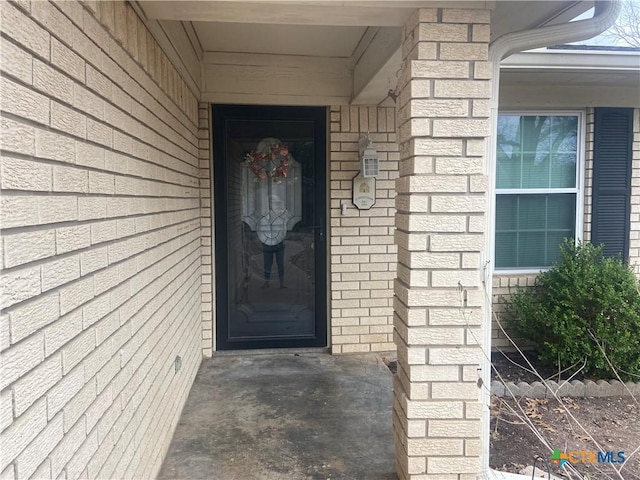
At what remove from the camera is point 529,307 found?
12.5 feet

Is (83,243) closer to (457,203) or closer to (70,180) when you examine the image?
(70,180)

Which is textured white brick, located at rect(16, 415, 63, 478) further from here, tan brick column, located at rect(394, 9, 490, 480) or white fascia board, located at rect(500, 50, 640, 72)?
white fascia board, located at rect(500, 50, 640, 72)

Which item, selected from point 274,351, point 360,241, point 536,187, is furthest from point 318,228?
point 536,187

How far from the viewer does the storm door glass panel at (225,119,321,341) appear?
13.5ft

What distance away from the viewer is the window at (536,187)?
13.7 feet

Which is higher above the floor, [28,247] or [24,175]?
[24,175]

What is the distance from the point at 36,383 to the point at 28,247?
1.10ft

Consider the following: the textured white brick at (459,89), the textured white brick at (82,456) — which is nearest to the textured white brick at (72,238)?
the textured white brick at (82,456)

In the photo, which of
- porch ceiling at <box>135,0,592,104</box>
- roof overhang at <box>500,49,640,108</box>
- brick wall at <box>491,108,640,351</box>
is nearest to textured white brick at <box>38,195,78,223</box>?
porch ceiling at <box>135,0,592,104</box>

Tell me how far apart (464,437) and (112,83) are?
2132mm

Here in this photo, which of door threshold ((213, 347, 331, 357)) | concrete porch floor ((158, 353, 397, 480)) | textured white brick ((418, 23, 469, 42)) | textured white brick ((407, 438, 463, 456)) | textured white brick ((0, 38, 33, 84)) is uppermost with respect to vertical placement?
textured white brick ((418, 23, 469, 42))

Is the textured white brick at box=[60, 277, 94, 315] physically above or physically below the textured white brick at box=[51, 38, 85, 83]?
below

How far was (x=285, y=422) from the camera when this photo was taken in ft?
9.30

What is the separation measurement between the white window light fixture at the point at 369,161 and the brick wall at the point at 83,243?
6.02 ft
